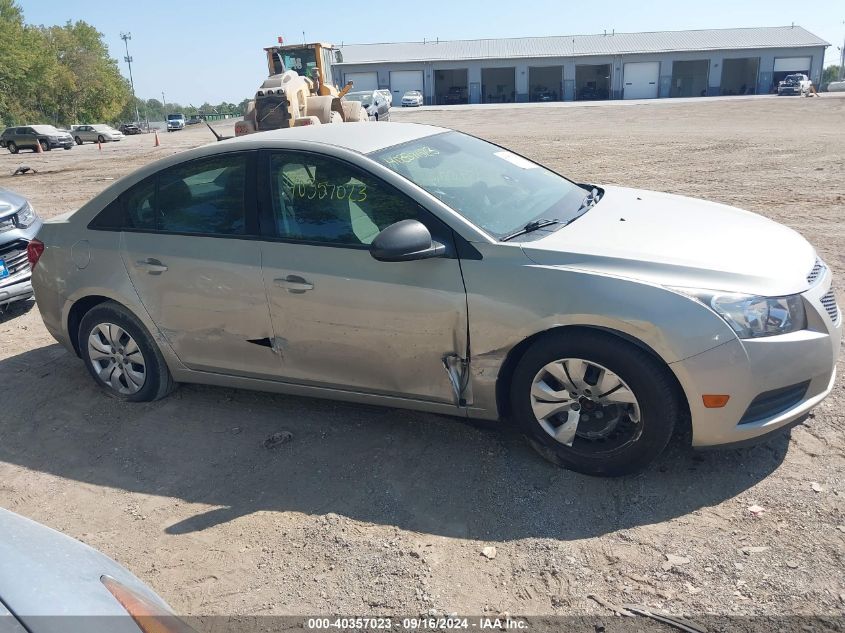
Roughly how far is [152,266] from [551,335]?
251 cm

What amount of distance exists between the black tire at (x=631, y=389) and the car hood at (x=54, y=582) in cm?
197

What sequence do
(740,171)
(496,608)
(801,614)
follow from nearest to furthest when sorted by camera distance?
(801,614) → (496,608) → (740,171)

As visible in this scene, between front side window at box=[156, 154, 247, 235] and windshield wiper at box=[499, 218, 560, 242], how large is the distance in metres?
1.55

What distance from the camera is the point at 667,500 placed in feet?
10.8

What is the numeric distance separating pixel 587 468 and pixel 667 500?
0.39 metres

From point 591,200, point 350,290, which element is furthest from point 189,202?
point 591,200

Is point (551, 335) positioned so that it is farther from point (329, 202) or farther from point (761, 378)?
point (329, 202)

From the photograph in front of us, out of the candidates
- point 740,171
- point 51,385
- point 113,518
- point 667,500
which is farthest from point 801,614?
point 740,171

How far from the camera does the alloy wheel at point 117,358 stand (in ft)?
15.1

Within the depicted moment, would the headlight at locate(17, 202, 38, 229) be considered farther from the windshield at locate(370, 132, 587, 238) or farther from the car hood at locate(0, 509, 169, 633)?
the car hood at locate(0, 509, 169, 633)

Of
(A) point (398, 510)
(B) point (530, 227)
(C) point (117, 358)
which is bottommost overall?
(A) point (398, 510)

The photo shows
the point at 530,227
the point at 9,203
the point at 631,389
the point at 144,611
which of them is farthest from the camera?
the point at 9,203

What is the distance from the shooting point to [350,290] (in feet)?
12.2

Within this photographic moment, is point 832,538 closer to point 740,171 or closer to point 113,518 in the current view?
point 113,518
